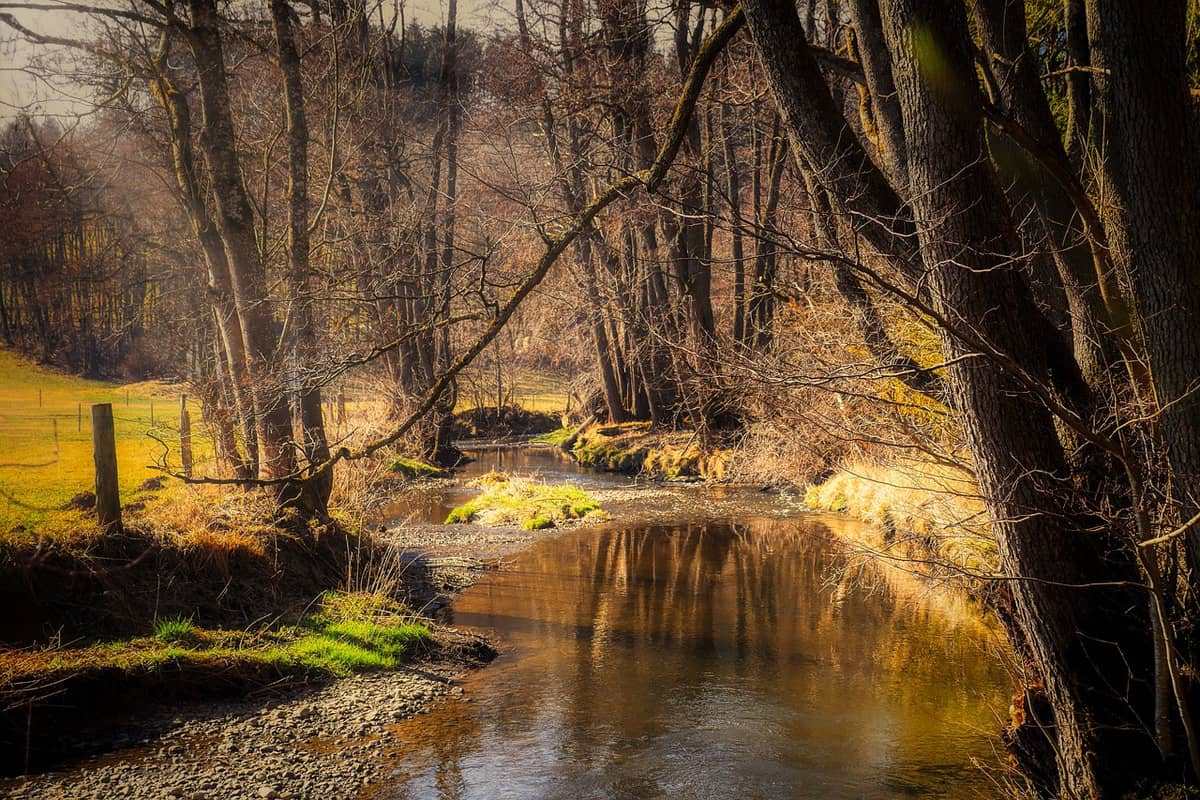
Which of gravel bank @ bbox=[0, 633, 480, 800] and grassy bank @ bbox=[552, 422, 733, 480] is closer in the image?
gravel bank @ bbox=[0, 633, 480, 800]

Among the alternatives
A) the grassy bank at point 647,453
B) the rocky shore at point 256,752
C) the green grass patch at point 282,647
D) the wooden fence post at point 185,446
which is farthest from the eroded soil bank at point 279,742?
the grassy bank at point 647,453

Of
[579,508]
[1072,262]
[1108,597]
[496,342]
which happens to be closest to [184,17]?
[579,508]

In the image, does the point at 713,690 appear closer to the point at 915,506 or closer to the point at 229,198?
the point at 915,506

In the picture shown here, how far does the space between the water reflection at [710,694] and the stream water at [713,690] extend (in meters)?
0.02

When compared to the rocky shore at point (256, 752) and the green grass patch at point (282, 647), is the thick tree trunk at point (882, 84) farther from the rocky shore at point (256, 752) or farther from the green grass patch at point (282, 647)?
the green grass patch at point (282, 647)

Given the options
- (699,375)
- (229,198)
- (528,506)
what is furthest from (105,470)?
(528,506)

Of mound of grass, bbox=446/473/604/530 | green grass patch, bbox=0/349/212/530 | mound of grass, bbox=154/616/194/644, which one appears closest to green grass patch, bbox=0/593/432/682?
mound of grass, bbox=154/616/194/644

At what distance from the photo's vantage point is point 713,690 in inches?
379

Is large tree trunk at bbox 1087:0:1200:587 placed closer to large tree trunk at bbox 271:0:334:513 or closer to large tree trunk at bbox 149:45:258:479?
large tree trunk at bbox 271:0:334:513

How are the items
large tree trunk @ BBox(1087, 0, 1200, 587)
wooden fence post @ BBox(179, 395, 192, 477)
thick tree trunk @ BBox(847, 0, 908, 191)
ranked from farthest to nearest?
wooden fence post @ BBox(179, 395, 192, 477)
thick tree trunk @ BBox(847, 0, 908, 191)
large tree trunk @ BBox(1087, 0, 1200, 587)

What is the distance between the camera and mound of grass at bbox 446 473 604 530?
61.2 feet

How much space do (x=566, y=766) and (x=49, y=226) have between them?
19.4 meters

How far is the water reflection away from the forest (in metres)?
0.14

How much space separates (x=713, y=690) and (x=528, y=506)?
33.2 ft
